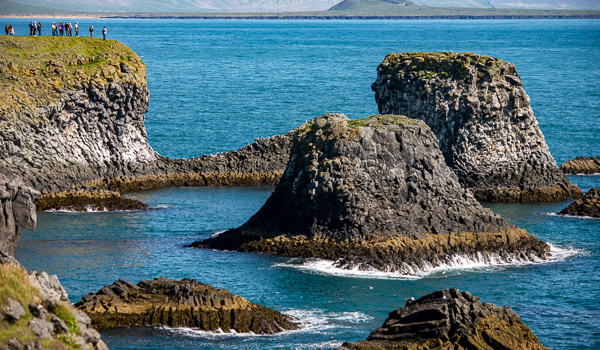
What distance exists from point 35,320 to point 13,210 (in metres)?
7.33

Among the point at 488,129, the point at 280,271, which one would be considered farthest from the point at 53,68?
the point at 280,271

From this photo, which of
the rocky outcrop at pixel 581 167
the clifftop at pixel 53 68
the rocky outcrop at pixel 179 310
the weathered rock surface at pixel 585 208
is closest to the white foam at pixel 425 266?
the rocky outcrop at pixel 179 310

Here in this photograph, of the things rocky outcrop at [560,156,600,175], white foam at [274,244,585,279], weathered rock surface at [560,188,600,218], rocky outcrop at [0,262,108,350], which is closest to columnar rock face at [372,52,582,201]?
weathered rock surface at [560,188,600,218]

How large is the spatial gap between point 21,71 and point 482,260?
41.3 meters

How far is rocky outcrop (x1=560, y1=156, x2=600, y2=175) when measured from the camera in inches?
3164

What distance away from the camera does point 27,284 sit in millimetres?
25547

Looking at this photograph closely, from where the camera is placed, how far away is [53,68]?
75938 mm

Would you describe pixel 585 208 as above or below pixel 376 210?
below

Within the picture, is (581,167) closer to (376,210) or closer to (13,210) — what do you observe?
(376,210)

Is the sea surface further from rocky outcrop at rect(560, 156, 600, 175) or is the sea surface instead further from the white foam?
rocky outcrop at rect(560, 156, 600, 175)

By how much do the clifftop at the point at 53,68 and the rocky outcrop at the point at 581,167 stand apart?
1401 inches

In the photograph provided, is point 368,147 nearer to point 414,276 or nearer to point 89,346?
point 414,276

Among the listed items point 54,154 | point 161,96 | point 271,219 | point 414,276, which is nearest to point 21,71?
point 54,154

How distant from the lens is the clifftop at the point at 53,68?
7219 centimetres
